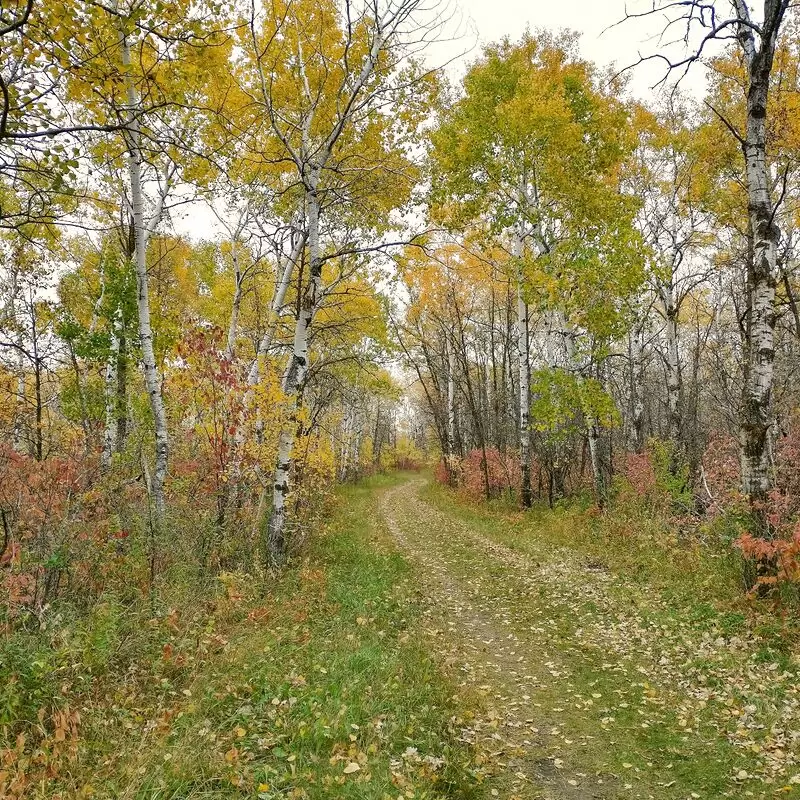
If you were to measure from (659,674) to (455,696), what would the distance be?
7.86 feet

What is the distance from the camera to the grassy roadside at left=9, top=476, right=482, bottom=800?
11.8 ft

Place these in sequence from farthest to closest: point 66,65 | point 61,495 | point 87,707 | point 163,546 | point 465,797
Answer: point 163,546
point 61,495
point 87,707
point 465,797
point 66,65

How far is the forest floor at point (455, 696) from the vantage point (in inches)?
151

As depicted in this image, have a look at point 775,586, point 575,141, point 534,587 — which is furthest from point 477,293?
point 775,586

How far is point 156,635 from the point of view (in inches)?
213

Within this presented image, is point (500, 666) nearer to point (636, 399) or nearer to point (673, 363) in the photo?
point (673, 363)

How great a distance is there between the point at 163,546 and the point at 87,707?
3.08 metres

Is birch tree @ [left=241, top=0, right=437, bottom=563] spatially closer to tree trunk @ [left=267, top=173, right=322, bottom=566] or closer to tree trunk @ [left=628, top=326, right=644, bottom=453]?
tree trunk @ [left=267, top=173, right=322, bottom=566]

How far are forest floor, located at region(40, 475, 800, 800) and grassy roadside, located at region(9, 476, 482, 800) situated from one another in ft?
0.06

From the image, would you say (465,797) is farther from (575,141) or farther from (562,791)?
(575,141)

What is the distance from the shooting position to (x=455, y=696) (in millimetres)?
5199

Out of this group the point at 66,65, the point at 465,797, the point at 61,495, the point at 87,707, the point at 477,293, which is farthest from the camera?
the point at 477,293

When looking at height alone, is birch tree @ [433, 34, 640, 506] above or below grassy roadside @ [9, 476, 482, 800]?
above

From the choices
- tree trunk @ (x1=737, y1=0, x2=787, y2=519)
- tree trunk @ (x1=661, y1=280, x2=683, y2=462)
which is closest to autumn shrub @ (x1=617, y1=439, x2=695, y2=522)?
tree trunk @ (x1=661, y1=280, x2=683, y2=462)
